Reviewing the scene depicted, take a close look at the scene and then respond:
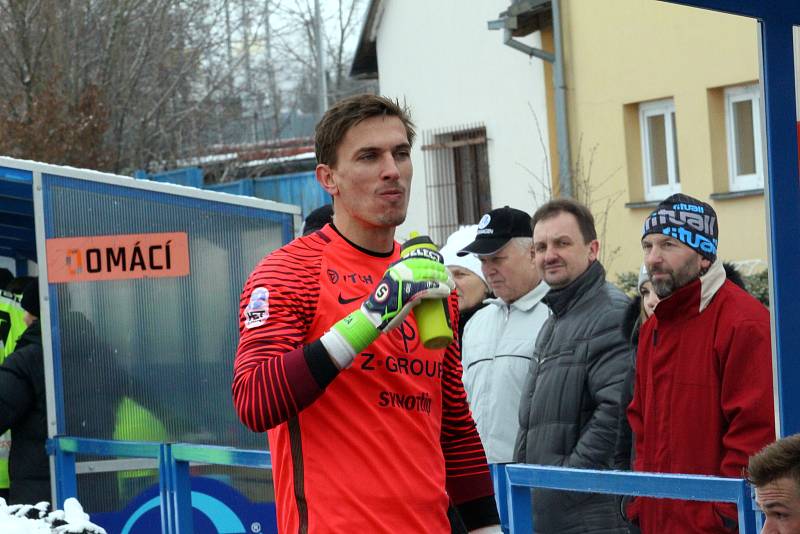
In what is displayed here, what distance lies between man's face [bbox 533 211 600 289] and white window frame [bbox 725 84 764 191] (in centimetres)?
1006

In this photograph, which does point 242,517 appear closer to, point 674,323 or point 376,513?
point 674,323

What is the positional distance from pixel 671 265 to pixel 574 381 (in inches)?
28.7

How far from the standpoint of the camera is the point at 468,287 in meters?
7.53

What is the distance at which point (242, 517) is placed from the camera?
734cm

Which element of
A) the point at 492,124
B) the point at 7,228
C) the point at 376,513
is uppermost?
the point at 492,124

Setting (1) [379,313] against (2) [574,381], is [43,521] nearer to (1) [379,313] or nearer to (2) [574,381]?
(1) [379,313]

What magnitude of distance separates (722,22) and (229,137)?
21338 mm

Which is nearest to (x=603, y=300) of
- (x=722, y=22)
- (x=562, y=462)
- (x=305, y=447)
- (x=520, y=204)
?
(x=562, y=462)

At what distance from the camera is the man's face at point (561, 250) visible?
5.97 meters

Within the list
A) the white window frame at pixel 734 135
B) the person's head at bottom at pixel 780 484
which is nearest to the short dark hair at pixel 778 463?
the person's head at bottom at pixel 780 484

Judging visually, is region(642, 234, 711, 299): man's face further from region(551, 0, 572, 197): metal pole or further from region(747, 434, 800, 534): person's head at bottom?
region(551, 0, 572, 197): metal pole

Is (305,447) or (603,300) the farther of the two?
(603,300)

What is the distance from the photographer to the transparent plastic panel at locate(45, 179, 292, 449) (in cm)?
752

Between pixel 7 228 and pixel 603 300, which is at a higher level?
pixel 7 228
